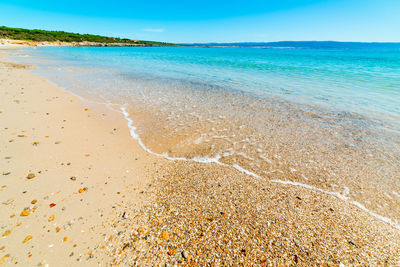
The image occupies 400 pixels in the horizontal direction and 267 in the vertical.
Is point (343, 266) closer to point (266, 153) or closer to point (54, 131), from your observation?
point (266, 153)

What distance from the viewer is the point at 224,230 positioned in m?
2.77

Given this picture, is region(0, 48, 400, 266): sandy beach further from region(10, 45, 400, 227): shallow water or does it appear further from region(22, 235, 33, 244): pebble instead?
region(10, 45, 400, 227): shallow water

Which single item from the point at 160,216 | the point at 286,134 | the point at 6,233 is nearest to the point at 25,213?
the point at 6,233

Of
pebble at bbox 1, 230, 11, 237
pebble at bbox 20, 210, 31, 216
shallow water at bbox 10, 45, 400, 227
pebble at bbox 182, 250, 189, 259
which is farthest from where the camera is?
shallow water at bbox 10, 45, 400, 227

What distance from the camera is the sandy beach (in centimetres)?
245

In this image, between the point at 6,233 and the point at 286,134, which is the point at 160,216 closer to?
the point at 6,233

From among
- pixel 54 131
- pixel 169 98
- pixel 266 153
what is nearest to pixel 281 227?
pixel 266 153

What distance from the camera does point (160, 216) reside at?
2.98 m

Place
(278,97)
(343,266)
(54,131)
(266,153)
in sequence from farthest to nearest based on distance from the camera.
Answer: (278,97) → (54,131) → (266,153) → (343,266)

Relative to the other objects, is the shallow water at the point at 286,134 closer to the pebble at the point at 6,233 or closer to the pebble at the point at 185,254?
the pebble at the point at 185,254

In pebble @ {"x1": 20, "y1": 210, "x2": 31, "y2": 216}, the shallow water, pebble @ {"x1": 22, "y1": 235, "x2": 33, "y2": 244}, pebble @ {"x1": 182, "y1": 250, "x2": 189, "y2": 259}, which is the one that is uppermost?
the shallow water

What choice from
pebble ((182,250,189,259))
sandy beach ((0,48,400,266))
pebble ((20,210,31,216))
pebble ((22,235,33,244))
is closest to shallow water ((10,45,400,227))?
sandy beach ((0,48,400,266))

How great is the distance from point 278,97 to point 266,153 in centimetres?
704

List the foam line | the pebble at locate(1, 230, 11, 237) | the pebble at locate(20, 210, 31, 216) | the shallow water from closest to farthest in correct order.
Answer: the pebble at locate(1, 230, 11, 237), the pebble at locate(20, 210, 31, 216), the foam line, the shallow water
